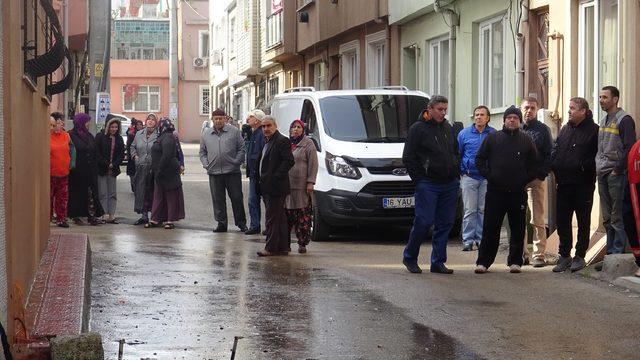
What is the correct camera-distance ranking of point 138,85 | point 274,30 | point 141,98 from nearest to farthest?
point 274,30, point 138,85, point 141,98

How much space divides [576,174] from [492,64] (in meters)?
7.86

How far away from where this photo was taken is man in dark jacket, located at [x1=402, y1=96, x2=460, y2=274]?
13195 millimetres

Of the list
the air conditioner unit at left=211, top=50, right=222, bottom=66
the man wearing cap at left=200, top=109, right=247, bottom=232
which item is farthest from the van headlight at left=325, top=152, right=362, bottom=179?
the air conditioner unit at left=211, top=50, right=222, bottom=66

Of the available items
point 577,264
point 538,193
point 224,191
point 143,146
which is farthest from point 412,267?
point 143,146

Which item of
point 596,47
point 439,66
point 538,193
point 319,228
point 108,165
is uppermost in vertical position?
point 439,66

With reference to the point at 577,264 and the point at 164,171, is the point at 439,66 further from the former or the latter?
the point at 577,264

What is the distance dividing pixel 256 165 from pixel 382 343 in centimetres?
952

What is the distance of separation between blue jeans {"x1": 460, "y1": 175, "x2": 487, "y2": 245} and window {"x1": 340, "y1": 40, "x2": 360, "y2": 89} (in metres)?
13.3

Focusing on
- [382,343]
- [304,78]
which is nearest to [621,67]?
[382,343]

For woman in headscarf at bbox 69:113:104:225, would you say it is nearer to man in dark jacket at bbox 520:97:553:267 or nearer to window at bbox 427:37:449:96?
window at bbox 427:37:449:96

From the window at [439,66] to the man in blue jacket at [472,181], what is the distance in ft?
23.8

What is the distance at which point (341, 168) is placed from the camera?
17062mm

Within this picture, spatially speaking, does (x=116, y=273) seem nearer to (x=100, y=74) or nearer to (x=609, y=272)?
(x=609, y=272)

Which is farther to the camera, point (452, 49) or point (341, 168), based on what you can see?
point (452, 49)
